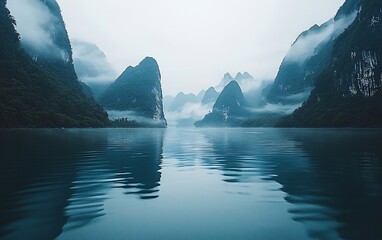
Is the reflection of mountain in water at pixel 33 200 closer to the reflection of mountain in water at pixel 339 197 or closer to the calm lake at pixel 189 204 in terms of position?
the calm lake at pixel 189 204

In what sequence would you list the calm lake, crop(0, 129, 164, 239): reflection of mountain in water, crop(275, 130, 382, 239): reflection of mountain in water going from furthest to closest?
crop(0, 129, 164, 239): reflection of mountain in water → crop(275, 130, 382, 239): reflection of mountain in water → the calm lake

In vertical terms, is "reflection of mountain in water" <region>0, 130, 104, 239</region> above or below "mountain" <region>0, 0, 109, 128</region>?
below

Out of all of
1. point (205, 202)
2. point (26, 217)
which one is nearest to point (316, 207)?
point (205, 202)

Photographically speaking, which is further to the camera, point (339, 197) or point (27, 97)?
point (27, 97)

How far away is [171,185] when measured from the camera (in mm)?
15547

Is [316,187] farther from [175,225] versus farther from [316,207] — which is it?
[175,225]

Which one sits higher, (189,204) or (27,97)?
(27,97)

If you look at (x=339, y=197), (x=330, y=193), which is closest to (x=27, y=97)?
(x=330, y=193)

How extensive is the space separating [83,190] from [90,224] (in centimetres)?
524

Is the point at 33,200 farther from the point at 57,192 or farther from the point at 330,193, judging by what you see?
the point at 330,193

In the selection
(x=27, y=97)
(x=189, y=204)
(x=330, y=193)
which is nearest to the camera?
(x=189, y=204)

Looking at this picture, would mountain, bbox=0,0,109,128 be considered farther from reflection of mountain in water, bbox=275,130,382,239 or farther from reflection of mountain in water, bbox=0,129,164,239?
reflection of mountain in water, bbox=275,130,382,239

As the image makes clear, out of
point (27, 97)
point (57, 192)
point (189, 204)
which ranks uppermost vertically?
point (27, 97)

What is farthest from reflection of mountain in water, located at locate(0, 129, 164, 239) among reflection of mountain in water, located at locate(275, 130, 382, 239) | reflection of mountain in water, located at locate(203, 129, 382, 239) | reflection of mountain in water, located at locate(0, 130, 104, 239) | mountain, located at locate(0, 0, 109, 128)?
mountain, located at locate(0, 0, 109, 128)
